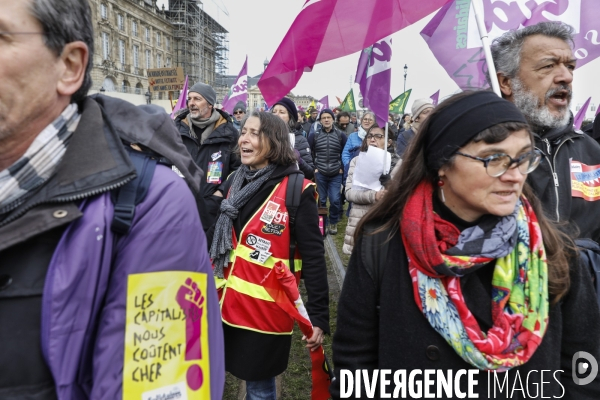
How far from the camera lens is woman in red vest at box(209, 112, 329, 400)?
8.19 feet

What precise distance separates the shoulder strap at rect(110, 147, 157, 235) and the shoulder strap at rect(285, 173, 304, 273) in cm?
146

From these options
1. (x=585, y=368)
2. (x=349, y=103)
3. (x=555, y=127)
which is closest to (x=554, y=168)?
(x=555, y=127)

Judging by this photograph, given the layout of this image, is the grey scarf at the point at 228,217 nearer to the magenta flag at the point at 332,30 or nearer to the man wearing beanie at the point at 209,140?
the magenta flag at the point at 332,30

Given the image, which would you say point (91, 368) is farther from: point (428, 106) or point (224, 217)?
point (428, 106)

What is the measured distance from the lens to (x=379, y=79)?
4.06 m

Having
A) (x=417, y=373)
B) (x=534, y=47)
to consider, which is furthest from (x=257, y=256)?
(x=534, y=47)

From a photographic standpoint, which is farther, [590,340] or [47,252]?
[590,340]

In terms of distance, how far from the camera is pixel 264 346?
250 centimetres

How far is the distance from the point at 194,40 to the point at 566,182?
205ft

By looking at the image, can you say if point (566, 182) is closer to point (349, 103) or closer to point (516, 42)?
point (516, 42)

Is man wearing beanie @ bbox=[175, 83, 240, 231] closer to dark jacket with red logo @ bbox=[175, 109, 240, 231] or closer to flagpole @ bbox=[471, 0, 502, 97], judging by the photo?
dark jacket with red logo @ bbox=[175, 109, 240, 231]

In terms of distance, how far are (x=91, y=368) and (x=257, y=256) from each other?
1.51 meters

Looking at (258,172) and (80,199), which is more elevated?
(258,172)

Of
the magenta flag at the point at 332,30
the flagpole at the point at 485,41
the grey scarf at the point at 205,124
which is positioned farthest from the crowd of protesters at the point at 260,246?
the grey scarf at the point at 205,124
